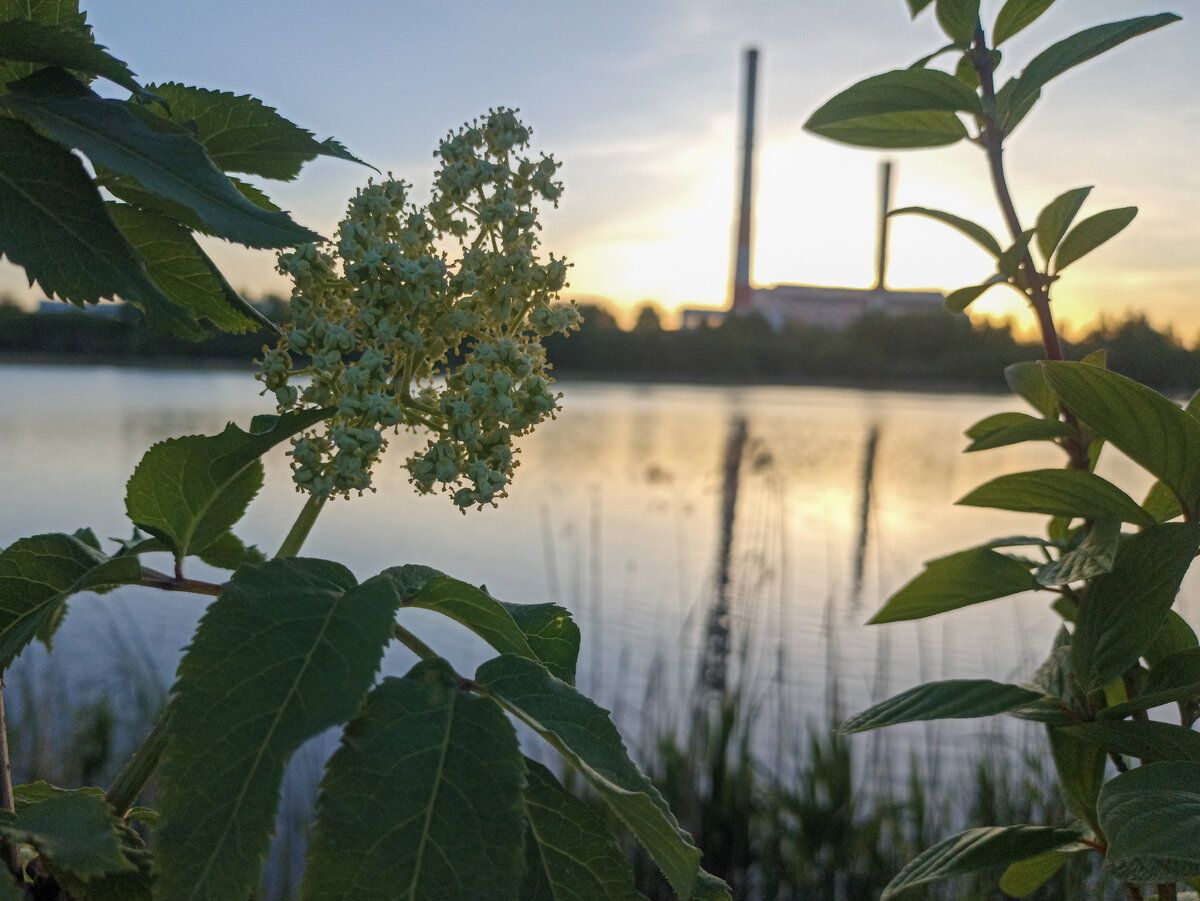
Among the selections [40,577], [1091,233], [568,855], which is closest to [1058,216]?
[1091,233]

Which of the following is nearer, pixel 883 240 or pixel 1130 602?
pixel 1130 602

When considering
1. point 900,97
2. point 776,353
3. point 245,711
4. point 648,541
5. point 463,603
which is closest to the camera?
point 245,711

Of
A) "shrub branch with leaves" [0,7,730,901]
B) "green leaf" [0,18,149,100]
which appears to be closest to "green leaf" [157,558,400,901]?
"shrub branch with leaves" [0,7,730,901]

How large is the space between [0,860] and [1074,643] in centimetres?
71

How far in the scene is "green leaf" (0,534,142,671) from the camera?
550mm

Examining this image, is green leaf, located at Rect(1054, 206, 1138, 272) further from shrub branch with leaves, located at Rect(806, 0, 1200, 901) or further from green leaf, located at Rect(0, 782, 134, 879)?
green leaf, located at Rect(0, 782, 134, 879)

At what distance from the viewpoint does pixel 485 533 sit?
747 centimetres

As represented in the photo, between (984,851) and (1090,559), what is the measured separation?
25 centimetres

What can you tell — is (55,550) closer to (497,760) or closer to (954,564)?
(497,760)

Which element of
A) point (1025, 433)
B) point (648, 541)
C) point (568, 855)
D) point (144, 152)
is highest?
point (144, 152)

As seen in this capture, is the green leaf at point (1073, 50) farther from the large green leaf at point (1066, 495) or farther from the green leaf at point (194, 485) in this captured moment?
the green leaf at point (194, 485)

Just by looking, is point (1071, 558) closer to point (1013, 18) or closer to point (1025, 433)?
point (1025, 433)

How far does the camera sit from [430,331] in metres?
0.65

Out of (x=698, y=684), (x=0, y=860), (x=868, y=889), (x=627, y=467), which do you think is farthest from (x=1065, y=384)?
(x=627, y=467)
